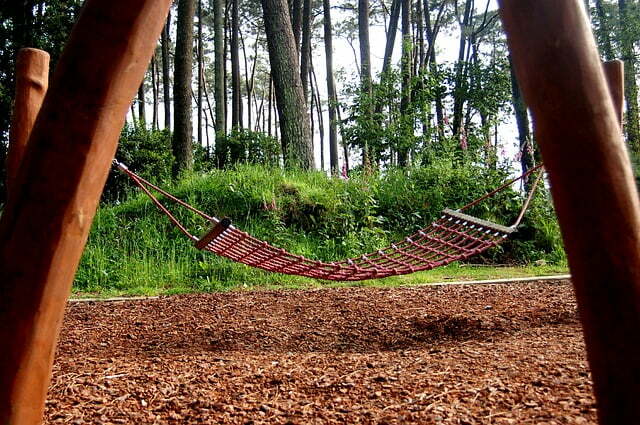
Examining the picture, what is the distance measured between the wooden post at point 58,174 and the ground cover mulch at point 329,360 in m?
0.72

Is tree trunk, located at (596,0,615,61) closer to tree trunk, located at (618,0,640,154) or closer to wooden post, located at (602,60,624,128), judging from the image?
tree trunk, located at (618,0,640,154)

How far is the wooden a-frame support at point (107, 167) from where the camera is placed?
2.48ft

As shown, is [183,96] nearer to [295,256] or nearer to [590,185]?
[295,256]

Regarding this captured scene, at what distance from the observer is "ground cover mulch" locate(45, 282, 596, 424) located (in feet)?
5.16

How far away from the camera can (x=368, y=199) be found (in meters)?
5.42

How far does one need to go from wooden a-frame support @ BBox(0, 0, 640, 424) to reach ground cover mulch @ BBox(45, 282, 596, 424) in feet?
2.30

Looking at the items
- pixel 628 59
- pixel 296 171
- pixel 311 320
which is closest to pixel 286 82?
pixel 296 171

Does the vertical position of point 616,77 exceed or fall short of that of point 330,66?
it falls short

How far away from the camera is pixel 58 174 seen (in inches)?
37.0

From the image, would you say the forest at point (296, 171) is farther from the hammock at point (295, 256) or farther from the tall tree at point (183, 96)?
the hammock at point (295, 256)

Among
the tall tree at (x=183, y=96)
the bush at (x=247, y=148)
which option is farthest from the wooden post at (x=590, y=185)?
the bush at (x=247, y=148)

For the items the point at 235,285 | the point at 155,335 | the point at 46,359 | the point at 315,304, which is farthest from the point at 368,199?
the point at 46,359

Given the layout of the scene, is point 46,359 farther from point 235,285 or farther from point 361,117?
point 361,117

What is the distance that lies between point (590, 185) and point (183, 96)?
734cm
